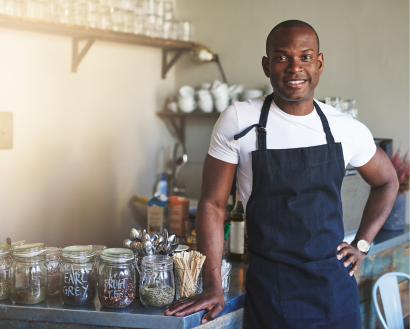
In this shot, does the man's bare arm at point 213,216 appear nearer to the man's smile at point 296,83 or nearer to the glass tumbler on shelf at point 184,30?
the man's smile at point 296,83

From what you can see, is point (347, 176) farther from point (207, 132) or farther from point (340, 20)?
point (207, 132)

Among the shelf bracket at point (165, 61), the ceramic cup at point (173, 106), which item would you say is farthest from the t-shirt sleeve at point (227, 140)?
the shelf bracket at point (165, 61)

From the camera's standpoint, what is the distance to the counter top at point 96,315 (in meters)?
1.17

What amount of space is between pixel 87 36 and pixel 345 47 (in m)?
1.50

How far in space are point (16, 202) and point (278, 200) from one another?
1.81m

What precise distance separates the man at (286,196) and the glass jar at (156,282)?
10cm

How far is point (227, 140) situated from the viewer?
51.8 inches

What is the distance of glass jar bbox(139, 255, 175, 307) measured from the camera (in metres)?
1.23

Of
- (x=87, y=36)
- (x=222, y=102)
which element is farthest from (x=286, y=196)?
(x=87, y=36)

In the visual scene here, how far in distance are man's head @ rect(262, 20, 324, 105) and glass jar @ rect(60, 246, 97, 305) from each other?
2.37ft

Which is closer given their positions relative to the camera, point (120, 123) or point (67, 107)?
point (67, 107)

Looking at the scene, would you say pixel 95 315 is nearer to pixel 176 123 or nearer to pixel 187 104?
pixel 187 104

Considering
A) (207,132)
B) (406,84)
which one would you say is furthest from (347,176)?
(207,132)

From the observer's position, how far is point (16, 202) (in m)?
2.58
